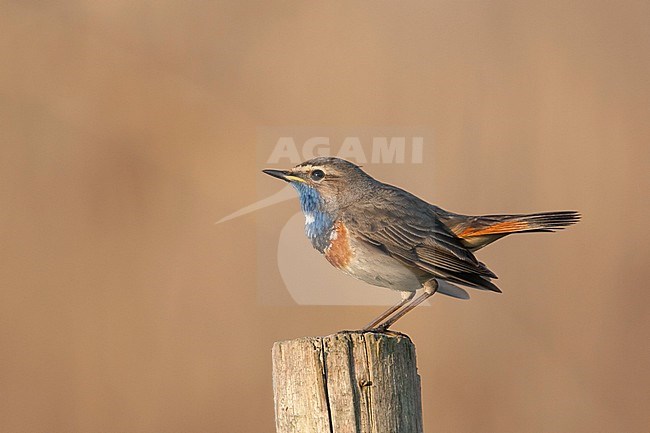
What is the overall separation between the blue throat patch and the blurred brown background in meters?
2.36

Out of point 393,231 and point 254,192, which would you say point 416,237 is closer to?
point 393,231

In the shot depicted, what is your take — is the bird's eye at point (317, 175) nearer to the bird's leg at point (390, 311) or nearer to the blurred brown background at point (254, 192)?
the bird's leg at point (390, 311)

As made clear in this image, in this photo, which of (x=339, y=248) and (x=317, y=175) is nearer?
(x=339, y=248)

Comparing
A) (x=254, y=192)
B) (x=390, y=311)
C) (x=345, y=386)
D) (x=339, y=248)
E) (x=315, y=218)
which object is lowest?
(x=345, y=386)

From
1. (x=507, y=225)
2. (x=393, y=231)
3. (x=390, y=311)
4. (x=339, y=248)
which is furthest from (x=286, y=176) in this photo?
(x=507, y=225)

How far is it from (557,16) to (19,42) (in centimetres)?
409

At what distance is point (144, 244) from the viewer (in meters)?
7.51

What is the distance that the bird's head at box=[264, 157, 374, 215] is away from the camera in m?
4.87

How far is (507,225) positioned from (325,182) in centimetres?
82

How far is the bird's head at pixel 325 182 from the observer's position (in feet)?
16.0

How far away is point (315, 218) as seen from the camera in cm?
Answer: 489

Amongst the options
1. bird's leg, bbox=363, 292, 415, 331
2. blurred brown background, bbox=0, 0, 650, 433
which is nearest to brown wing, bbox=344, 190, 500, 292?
bird's leg, bbox=363, 292, 415, 331

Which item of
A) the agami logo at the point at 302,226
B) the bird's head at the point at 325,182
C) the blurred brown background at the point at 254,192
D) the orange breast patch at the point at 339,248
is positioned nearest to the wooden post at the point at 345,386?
the orange breast patch at the point at 339,248

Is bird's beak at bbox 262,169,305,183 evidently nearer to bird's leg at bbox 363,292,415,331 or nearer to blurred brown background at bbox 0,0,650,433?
bird's leg at bbox 363,292,415,331
